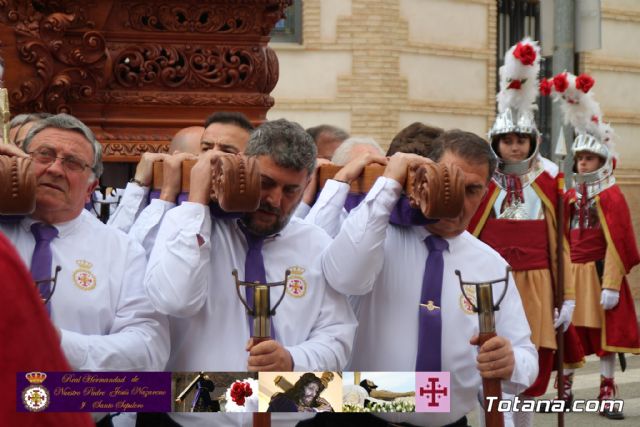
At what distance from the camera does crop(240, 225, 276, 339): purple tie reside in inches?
171

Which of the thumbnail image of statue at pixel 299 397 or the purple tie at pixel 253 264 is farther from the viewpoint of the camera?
the purple tie at pixel 253 264

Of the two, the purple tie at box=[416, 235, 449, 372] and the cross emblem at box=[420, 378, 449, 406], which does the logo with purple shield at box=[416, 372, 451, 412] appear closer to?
the cross emblem at box=[420, 378, 449, 406]

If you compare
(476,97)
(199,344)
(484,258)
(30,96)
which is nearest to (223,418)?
(199,344)

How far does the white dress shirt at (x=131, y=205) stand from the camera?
5234 mm

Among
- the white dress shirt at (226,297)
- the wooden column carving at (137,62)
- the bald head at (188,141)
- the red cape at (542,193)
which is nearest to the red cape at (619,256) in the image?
the red cape at (542,193)

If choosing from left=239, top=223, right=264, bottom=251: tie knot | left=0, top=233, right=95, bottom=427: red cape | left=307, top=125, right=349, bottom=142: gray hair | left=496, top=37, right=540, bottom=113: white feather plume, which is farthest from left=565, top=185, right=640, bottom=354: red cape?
left=0, top=233, right=95, bottom=427: red cape

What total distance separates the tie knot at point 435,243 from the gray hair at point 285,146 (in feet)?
1.76

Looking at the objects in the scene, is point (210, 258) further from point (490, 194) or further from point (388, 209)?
point (490, 194)

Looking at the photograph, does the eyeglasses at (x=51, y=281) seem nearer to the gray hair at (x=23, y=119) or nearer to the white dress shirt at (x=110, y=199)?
the gray hair at (x=23, y=119)

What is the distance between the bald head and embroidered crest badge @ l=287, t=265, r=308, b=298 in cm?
178

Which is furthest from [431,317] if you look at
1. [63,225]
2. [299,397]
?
[63,225]

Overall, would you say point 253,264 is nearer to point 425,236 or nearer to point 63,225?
point 63,225

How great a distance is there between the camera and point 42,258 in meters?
4.30

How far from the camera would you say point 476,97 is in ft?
65.9
